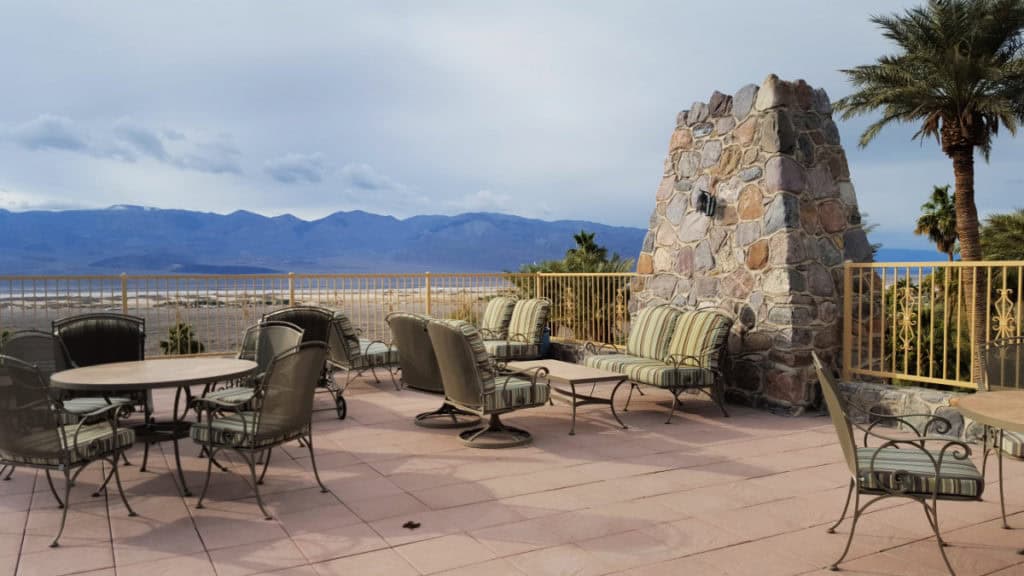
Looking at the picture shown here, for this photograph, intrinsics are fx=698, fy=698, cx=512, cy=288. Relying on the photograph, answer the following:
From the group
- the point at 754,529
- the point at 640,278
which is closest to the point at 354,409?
the point at 640,278

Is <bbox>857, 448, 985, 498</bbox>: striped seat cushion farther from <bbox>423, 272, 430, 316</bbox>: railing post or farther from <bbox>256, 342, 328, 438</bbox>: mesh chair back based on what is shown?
<bbox>423, 272, 430, 316</bbox>: railing post

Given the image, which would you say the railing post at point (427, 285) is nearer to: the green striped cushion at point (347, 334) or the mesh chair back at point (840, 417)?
the green striped cushion at point (347, 334)

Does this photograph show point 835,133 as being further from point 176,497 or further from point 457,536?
point 176,497

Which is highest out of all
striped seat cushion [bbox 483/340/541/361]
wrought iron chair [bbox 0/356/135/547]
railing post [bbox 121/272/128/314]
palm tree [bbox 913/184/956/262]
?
palm tree [bbox 913/184/956/262]

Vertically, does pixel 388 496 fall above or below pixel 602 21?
below

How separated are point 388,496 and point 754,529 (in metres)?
1.98

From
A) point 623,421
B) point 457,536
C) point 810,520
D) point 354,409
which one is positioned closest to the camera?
point 457,536

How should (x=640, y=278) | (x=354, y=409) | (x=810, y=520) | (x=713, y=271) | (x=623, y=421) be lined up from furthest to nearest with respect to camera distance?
(x=640, y=278)
(x=713, y=271)
(x=354, y=409)
(x=623, y=421)
(x=810, y=520)

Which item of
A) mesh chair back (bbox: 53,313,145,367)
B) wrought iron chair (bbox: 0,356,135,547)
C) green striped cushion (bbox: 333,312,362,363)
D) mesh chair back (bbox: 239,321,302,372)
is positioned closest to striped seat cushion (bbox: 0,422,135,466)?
wrought iron chair (bbox: 0,356,135,547)

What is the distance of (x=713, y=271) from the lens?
23.9 ft

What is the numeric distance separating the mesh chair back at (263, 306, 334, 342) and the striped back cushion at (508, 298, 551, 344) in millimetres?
2736

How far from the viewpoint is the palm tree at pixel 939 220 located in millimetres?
27344

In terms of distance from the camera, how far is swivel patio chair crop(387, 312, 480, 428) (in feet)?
18.7

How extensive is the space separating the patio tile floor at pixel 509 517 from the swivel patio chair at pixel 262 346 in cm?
47
